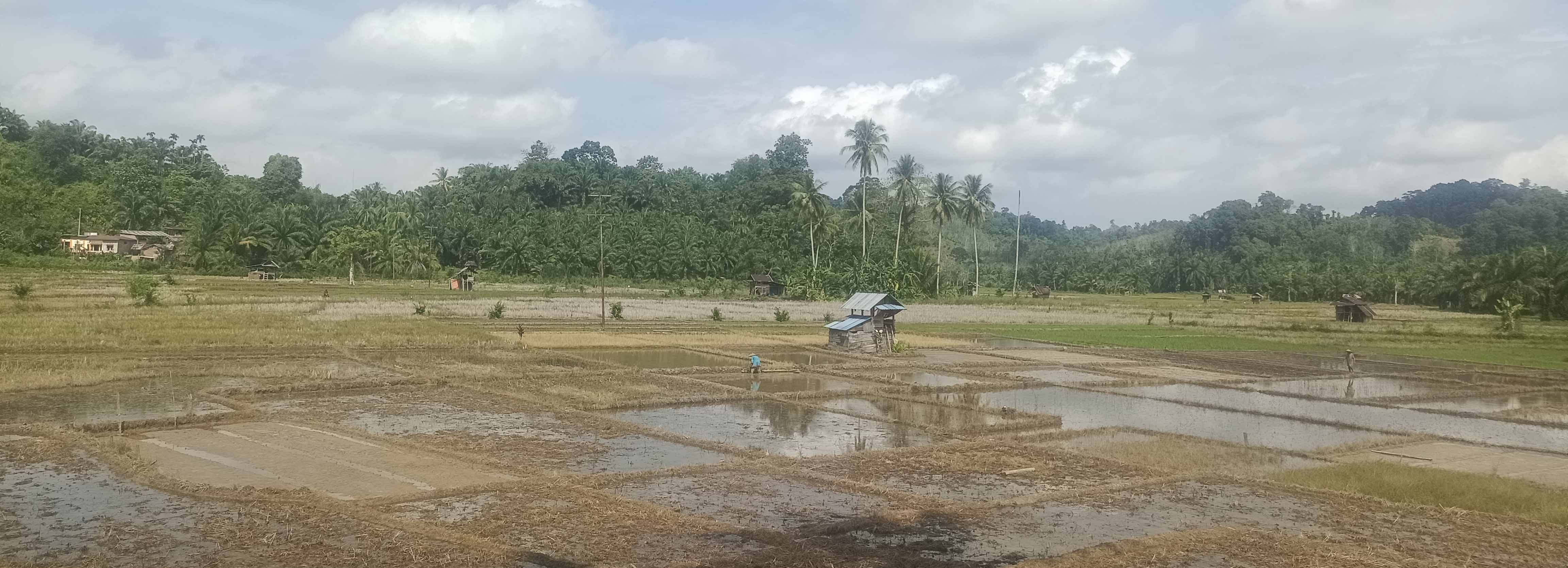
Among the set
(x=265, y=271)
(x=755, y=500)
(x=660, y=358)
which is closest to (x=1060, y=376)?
(x=660, y=358)

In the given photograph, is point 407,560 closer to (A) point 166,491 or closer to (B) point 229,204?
(A) point 166,491

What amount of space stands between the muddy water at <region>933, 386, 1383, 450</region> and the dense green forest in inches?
1773

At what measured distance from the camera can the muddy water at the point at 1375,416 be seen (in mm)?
19594

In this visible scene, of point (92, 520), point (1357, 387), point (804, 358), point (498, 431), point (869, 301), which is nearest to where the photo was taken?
point (92, 520)

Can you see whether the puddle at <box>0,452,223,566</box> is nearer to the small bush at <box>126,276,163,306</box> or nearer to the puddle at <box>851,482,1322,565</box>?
the puddle at <box>851,482,1322,565</box>

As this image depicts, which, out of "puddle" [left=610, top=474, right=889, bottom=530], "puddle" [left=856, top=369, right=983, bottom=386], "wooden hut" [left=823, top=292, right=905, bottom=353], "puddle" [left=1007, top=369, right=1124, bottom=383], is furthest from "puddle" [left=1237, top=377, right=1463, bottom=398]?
"puddle" [left=610, top=474, right=889, bottom=530]

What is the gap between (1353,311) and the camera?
179 feet

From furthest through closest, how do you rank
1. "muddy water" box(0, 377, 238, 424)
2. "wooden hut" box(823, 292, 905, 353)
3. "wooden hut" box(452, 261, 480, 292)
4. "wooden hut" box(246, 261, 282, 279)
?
"wooden hut" box(246, 261, 282, 279)
"wooden hut" box(452, 261, 480, 292)
"wooden hut" box(823, 292, 905, 353)
"muddy water" box(0, 377, 238, 424)

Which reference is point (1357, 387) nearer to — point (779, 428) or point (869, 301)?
point (869, 301)

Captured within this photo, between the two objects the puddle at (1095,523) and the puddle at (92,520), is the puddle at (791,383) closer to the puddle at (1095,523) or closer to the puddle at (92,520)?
the puddle at (1095,523)

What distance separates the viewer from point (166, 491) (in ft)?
39.8

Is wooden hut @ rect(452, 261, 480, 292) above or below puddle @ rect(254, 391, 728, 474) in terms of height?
above

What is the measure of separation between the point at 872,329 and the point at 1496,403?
55.2 ft

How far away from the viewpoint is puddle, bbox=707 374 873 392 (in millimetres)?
24016
